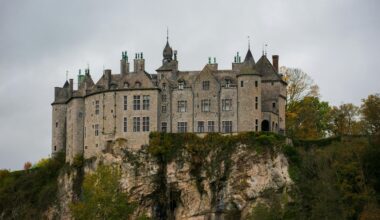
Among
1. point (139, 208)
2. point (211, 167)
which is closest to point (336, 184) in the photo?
point (211, 167)

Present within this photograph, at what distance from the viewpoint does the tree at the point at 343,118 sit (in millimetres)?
103562

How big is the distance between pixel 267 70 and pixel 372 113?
11.8 metres

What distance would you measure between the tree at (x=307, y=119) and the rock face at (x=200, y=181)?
1175 centimetres

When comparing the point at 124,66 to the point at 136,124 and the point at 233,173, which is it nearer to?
the point at 136,124

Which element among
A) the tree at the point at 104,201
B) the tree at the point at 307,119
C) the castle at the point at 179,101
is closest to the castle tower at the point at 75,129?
the castle at the point at 179,101

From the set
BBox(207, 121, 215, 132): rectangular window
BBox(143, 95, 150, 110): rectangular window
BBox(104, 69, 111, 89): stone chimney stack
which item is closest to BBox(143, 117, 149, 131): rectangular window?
BBox(143, 95, 150, 110): rectangular window

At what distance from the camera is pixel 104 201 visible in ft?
279

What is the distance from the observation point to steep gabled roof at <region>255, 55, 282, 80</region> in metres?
97.1

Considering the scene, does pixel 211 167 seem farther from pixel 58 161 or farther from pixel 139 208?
pixel 58 161

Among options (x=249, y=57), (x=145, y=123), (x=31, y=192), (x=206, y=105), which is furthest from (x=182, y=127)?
(x=31, y=192)

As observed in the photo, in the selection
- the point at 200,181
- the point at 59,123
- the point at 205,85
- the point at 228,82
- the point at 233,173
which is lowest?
the point at 200,181

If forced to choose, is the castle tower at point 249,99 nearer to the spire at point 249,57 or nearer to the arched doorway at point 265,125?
the spire at point 249,57

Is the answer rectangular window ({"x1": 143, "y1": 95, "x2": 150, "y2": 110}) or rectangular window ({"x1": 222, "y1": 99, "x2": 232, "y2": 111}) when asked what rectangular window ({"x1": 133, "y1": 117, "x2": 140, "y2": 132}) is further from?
rectangular window ({"x1": 222, "y1": 99, "x2": 232, "y2": 111})

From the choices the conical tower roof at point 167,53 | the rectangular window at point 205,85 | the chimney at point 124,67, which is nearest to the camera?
the rectangular window at point 205,85
